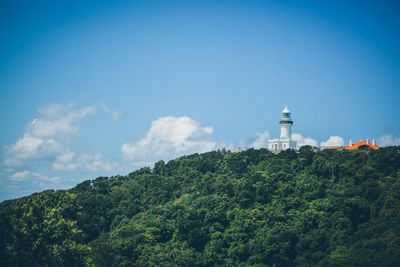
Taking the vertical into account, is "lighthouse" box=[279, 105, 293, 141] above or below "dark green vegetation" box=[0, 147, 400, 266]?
above

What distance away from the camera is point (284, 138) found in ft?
253

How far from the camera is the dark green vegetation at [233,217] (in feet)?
144

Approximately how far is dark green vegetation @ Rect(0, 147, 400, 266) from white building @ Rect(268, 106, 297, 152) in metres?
4.41

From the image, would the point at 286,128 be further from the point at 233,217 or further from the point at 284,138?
the point at 233,217

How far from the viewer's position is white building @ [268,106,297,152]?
7650 centimetres

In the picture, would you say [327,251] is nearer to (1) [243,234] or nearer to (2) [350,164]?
(1) [243,234]

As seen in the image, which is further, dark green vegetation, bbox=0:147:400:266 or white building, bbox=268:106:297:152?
white building, bbox=268:106:297:152

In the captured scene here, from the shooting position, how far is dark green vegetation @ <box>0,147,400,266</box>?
4394 centimetres

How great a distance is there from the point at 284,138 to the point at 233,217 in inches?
913

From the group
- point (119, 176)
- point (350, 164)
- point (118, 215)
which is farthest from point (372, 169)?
point (119, 176)

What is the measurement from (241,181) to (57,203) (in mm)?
26382

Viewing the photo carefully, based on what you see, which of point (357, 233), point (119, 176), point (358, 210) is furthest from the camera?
point (119, 176)

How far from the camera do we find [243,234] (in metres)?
53.2

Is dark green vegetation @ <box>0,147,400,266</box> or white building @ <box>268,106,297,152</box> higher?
white building @ <box>268,106,297,152</box>
